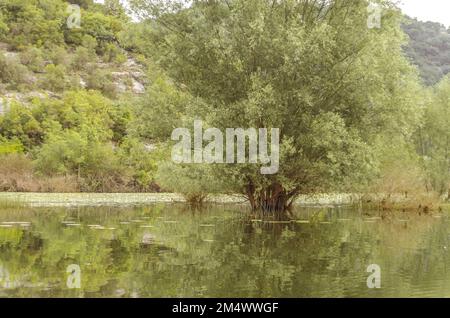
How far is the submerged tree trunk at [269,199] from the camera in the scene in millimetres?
25469

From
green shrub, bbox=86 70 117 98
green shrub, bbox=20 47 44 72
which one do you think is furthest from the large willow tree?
green shrub, bbox=20 47 44 72

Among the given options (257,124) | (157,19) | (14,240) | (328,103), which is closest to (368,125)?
(328,103)

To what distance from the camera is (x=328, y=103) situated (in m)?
24.1

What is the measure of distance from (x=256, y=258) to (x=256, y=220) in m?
10.7
